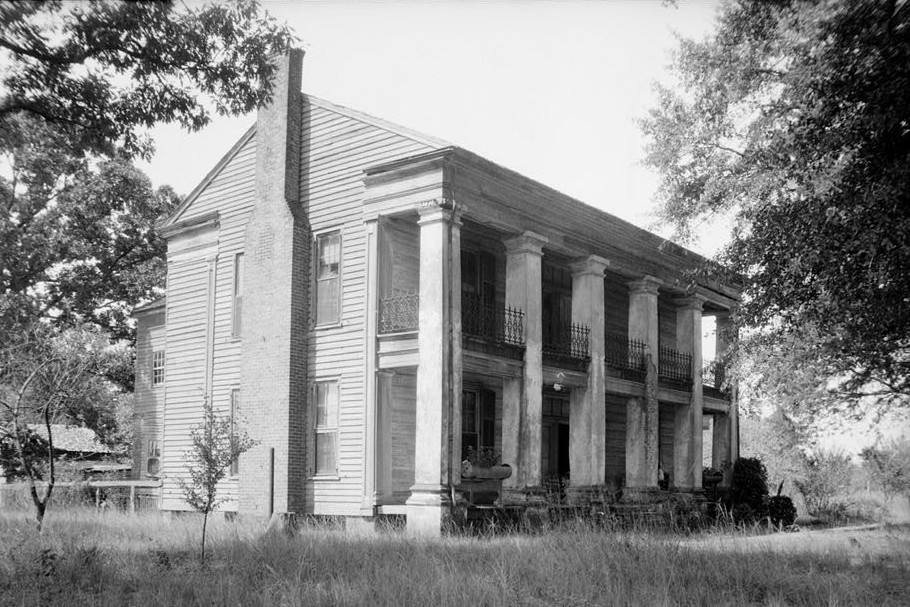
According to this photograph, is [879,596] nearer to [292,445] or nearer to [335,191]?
[292,445]

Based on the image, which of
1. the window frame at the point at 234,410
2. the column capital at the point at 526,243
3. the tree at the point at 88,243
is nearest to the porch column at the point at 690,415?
the column capital at the point at 526,243

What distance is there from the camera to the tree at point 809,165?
12.2 m

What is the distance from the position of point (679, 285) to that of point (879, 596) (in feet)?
55.3

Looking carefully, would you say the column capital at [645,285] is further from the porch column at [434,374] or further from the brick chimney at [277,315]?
the brick chimney at [277,315]

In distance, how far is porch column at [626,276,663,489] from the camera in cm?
2600

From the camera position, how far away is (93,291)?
133 feet

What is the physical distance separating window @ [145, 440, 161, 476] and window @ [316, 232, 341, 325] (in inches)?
415

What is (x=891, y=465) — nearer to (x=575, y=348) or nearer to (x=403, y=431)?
(x=575, y=348)

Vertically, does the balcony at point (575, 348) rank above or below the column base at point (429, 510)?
above

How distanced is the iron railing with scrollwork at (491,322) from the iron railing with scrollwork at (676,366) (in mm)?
7249

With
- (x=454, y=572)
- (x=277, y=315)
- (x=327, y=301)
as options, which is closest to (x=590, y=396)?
(x=327, y=301)

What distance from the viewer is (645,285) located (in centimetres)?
2655

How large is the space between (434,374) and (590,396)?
20.2ft

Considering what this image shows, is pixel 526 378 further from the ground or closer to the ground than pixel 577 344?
closer to the ground
